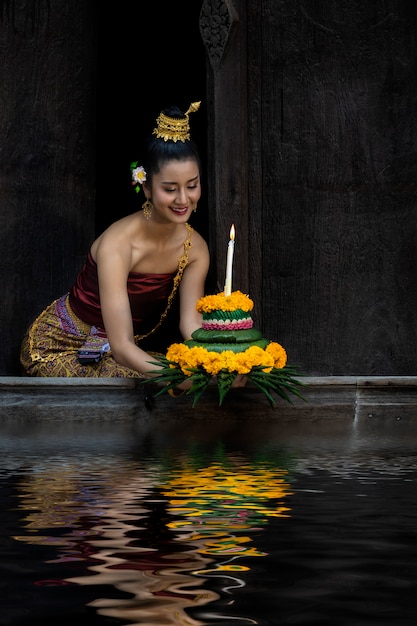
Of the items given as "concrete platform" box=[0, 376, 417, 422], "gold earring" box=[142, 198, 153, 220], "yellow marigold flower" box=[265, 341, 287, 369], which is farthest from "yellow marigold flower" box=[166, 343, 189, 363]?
"gold earring" box=[142, 198, 153, 220]

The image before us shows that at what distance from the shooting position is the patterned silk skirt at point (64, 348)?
5.10 metres

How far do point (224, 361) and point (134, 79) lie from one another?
2.73 meters

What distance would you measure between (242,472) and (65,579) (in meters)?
1.53

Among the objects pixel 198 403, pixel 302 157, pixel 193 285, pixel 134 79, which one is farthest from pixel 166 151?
pixel 134 79

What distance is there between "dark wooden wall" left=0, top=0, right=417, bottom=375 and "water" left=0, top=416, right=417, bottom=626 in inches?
33.4

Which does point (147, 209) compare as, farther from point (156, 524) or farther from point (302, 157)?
point (156, 524)

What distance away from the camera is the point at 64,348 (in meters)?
5.29

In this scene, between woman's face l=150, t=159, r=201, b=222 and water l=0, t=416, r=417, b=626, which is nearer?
water l=0, t=416, r=417, b=626

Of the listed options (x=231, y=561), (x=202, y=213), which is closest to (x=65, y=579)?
(x=231, y=561)

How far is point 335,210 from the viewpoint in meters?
5.28

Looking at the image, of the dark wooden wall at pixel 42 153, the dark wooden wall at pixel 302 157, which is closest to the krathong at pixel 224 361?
the dark wooden wall at pixel 302 157

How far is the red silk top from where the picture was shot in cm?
513

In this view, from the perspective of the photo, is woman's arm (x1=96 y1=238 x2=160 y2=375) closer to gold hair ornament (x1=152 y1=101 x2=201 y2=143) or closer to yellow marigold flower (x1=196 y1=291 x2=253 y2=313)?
yellow marigold flower (x1=196 y1=291 x2=253 y2=313)

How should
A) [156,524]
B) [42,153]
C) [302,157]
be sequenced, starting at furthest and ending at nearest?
1. [42,153]
2. [302,157]
3. [156,524]
